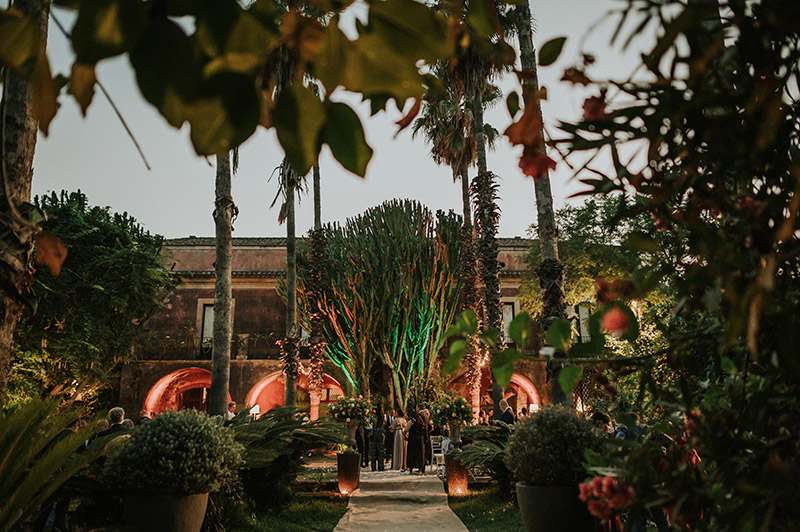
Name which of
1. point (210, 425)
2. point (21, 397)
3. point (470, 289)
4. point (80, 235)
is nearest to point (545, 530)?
point (210, 425)

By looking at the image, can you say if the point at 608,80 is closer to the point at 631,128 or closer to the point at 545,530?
the point at 631,128

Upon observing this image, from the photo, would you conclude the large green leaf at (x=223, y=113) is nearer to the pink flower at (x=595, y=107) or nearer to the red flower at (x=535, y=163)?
the red flower at (x=535, y=163)

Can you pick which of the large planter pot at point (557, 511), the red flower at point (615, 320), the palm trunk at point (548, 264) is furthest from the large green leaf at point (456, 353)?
the palm trunk at point (548, 264)

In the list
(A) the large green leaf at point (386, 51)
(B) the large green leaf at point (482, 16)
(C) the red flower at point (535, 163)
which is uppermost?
(B) the large green leaf at point (482, 16)

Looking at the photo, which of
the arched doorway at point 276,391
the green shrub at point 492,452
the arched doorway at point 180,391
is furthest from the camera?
the arched doorway at point 276,391

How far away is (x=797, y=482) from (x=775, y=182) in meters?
0.66

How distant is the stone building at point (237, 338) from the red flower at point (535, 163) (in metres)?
20.2

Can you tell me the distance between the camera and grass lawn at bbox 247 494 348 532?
7.11m

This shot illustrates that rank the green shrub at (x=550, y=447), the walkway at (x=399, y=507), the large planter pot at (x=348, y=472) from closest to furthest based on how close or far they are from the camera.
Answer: the green shrub at (x=550, y=447) → the walkway at (x=399, y=507) → the large planter pot at (x=348, y=472)

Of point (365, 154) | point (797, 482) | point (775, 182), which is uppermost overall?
point (775, 182)

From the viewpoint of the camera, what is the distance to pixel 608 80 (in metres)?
1.14

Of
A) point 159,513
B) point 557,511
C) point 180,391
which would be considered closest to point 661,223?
point 557,511

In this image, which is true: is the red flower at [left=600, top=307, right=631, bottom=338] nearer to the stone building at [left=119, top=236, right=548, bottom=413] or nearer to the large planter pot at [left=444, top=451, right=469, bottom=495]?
the large planter pot at [left=444, top=451, right=469, bottom=495]

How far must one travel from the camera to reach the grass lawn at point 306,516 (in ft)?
23.3
